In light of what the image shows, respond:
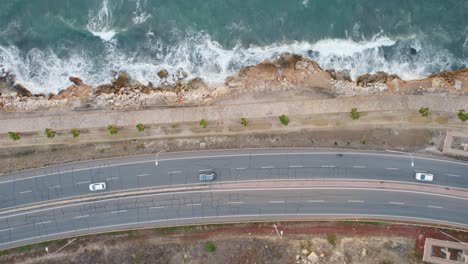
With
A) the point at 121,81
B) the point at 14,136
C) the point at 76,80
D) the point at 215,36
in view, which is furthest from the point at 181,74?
the point at 14,136

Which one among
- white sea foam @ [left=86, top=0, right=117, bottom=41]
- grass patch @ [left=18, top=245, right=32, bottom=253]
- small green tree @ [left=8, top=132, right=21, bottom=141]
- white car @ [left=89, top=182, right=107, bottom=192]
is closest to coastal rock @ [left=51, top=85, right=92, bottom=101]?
small green tree @ [left=8, top=132, right=21, bottom=141]

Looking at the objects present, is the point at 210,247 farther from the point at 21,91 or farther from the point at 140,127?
the point at 21,91

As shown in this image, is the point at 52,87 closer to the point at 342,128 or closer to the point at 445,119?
the point at 342,128

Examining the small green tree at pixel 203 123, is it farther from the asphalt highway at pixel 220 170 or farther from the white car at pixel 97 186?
the white car at pixel 97 186

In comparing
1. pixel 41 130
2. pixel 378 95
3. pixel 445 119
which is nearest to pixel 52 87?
pixel 41 130

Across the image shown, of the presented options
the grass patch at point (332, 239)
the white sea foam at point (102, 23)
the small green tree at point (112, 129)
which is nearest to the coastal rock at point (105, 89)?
the small green tree at point (112, 129)

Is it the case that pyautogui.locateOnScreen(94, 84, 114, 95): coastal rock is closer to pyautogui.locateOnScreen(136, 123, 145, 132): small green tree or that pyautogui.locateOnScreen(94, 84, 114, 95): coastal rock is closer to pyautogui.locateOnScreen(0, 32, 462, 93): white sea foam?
pyautogui.locateOnScreen(0, 32, 462, 93): white sea foam
